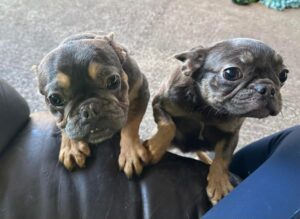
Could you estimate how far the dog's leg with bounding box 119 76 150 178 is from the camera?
46.8 inches

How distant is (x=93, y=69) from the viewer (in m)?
1.17

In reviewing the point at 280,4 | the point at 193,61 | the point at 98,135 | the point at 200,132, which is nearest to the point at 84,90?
the point at 98,135

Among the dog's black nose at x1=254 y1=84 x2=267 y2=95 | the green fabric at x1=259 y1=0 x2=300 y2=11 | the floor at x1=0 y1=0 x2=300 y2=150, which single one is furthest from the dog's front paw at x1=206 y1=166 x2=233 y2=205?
the green fabric at x1=259 y1=0 x2=300 y2=11

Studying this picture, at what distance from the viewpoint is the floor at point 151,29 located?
2.33 m

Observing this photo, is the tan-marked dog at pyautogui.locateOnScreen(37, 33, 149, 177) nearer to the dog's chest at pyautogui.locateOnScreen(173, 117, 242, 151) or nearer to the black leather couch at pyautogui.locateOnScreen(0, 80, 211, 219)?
the black leather couch at pyautogui.locateOnScreen(0, 80, 211, 219)

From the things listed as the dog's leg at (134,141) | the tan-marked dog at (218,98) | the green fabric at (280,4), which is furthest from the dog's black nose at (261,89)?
the green fabric at (280,4)

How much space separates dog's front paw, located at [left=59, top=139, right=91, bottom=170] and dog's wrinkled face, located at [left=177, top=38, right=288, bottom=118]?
0.35 m

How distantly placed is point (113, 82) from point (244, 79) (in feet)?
1.08

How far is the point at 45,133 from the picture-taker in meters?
1.26

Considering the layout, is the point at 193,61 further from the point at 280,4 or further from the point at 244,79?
the point at 280,4

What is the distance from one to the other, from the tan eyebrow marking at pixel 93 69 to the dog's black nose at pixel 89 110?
72mm

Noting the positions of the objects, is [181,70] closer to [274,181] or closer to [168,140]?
[168,140]

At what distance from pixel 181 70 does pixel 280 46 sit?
4.68 feet

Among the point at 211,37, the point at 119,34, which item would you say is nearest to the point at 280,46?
the point at 211,37
